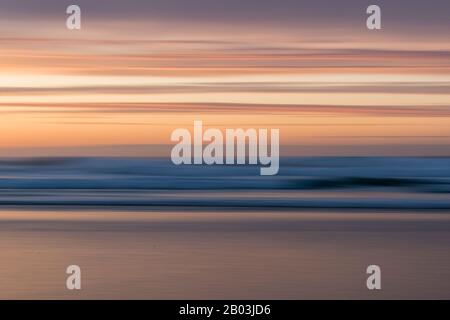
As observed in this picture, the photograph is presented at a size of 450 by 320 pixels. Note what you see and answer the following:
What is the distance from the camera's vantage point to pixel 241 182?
471cm

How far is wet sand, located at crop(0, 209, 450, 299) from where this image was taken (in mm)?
4715

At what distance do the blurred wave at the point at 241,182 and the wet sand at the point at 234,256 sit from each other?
0.06m

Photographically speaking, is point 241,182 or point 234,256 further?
point 234,256

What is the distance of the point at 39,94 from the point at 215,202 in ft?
2.35

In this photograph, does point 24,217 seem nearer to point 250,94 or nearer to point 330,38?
point 250,94

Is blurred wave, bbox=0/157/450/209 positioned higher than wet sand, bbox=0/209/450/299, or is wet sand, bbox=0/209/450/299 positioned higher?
blurred wave, bbox=0/157/450/209

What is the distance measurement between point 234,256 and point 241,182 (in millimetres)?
294

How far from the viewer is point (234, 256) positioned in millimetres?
4832

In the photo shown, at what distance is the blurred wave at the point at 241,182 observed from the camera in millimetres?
4703

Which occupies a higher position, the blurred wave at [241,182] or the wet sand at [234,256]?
the blurred wave at [241,182]

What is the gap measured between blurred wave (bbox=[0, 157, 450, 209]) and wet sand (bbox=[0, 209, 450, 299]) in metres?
0.06

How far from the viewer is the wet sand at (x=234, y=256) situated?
471 cm

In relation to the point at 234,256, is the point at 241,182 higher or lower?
higher
